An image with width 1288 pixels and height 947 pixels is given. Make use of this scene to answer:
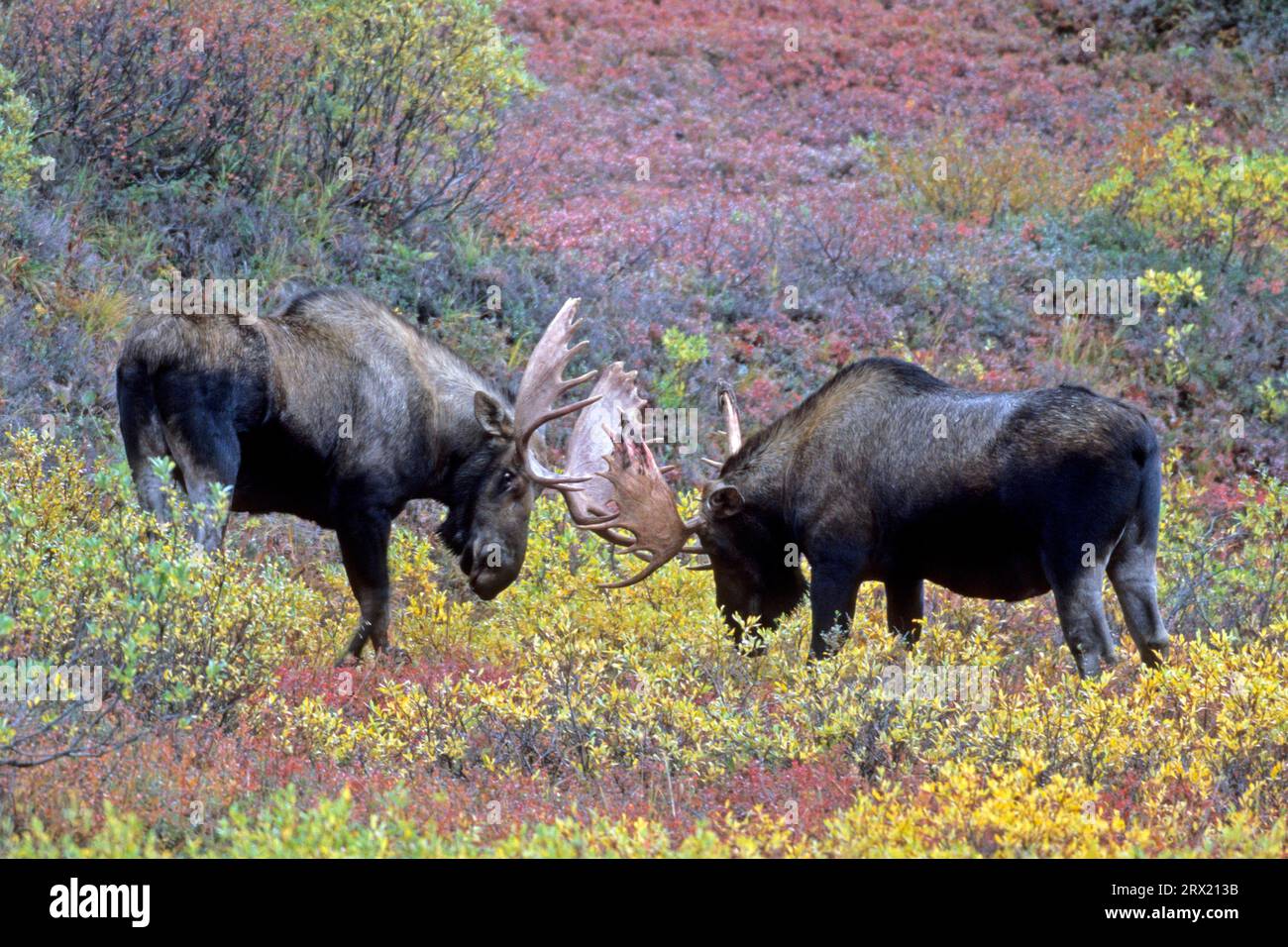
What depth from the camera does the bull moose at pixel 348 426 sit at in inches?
335

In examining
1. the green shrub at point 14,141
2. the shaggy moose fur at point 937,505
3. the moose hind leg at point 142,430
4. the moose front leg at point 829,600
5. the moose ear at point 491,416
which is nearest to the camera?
the shaggy moose fur at point 937,505

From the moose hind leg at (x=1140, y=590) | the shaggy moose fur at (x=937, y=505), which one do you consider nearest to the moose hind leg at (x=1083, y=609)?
the shaggy moose fur at (x=937, y=505)

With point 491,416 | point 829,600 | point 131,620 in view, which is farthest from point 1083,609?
point 131,620

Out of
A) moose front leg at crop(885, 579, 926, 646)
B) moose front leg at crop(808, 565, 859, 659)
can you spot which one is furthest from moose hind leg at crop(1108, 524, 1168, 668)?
moose front leg at crop(808, 565, 859, 659)

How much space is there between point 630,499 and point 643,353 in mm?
4579

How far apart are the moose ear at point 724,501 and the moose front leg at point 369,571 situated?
1.90 m

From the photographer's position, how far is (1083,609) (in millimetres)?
7988

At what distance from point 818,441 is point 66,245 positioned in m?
6.61

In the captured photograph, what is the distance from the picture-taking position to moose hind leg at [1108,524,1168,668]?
324 inches

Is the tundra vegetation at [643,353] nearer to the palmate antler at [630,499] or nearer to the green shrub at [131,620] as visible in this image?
the green shrub at [131,620]

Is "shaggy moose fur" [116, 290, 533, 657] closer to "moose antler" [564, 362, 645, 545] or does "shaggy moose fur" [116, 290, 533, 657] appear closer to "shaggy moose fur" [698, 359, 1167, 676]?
"moose antler" [564, 362, 645, 545]

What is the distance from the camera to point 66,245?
1257cm

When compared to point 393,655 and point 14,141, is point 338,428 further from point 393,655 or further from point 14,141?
point 14,141

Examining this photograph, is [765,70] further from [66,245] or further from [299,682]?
[299,682]
